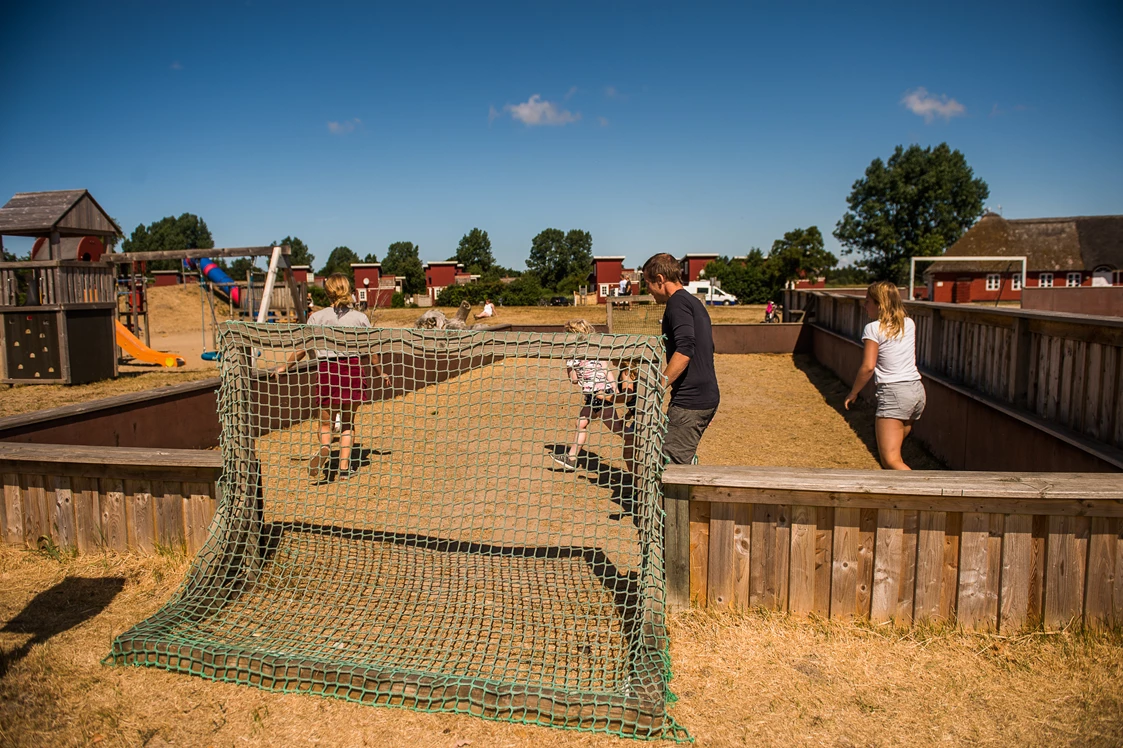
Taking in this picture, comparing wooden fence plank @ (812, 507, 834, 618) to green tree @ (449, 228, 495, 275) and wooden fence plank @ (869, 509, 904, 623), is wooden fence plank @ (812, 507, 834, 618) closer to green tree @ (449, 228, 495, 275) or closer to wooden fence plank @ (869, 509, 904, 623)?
wooden fence plank @ (869, 509, 904, 623)

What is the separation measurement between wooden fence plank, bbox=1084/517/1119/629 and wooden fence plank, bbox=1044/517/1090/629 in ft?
0.08

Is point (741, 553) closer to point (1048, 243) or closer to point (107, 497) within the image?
point (107, 497)

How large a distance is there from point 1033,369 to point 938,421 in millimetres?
1774

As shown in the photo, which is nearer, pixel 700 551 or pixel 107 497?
pixel 700 551

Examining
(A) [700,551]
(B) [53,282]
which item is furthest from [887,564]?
(B) [53,282]

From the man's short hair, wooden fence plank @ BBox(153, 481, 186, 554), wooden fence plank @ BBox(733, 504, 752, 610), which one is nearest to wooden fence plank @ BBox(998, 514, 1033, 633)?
wooden fence plank @ BBox(733, 504, 752, 610)

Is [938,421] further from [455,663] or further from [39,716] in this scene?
[39,716]

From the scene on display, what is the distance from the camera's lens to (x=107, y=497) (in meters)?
4.20

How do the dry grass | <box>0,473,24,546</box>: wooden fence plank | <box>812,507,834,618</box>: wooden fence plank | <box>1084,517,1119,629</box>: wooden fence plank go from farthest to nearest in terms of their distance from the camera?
<box>0,473,24,546</box>: wooden fence plank < <box>812,507,834,618</box>: wooden fence plank < <box>1084,517,1119,629</box>: wooden fence plank < the dry grass

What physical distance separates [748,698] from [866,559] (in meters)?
0.89

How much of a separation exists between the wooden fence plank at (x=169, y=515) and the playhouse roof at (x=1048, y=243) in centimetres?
4968

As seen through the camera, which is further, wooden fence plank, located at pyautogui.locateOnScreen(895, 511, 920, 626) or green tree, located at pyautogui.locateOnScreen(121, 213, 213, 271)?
green tree, located at pyautogui.locateOnScreen(121, 213, 213, 271)

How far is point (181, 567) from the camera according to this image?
4047 millimetres

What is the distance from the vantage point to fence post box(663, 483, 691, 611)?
3.49m
